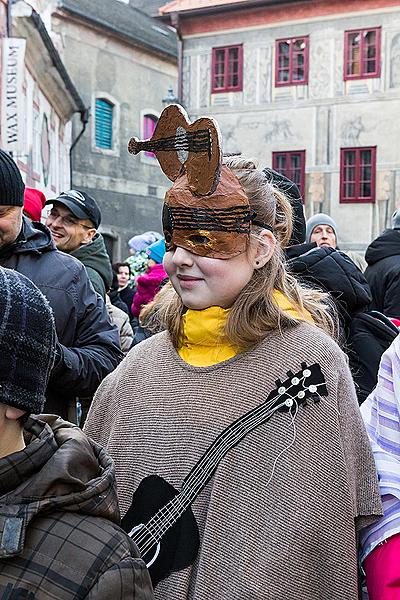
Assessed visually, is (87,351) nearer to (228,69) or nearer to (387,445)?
(387,445)

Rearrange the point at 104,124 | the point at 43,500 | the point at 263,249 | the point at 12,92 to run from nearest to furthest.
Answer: the point at 43,500, the point at 263,249, the point at 12,92, the point at 104,124

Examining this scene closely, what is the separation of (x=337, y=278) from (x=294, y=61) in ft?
72.7

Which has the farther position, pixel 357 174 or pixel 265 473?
pixel 357 174

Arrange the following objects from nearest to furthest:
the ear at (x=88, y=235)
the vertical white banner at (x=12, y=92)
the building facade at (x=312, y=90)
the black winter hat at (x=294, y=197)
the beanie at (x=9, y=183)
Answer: the black winter hat at (x=294, y=197) → the beanie at (x=9, y=183) → the ear at (x=88, y=235) → the vertical white banner at (x=12, y=92) → the building facade at (x=312, y=90)

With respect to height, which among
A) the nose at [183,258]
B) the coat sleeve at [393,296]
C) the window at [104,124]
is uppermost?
the window at [104,124]

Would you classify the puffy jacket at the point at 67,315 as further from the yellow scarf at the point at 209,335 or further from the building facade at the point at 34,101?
the building facade at the point at 34,101

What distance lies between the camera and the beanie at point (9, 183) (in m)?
3.60

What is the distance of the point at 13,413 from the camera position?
76.8 inches

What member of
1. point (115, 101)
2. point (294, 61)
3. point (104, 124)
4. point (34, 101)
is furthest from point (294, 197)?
point (115, 101)

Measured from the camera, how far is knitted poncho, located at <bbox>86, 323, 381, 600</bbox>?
255cm

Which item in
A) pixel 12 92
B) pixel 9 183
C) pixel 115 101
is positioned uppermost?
pixel 115 101

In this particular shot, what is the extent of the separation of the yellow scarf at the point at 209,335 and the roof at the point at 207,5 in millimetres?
23380

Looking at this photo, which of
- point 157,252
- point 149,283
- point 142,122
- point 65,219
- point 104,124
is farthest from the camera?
point 142,122

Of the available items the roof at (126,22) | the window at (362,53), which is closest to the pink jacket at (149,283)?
the window at (362,53)
